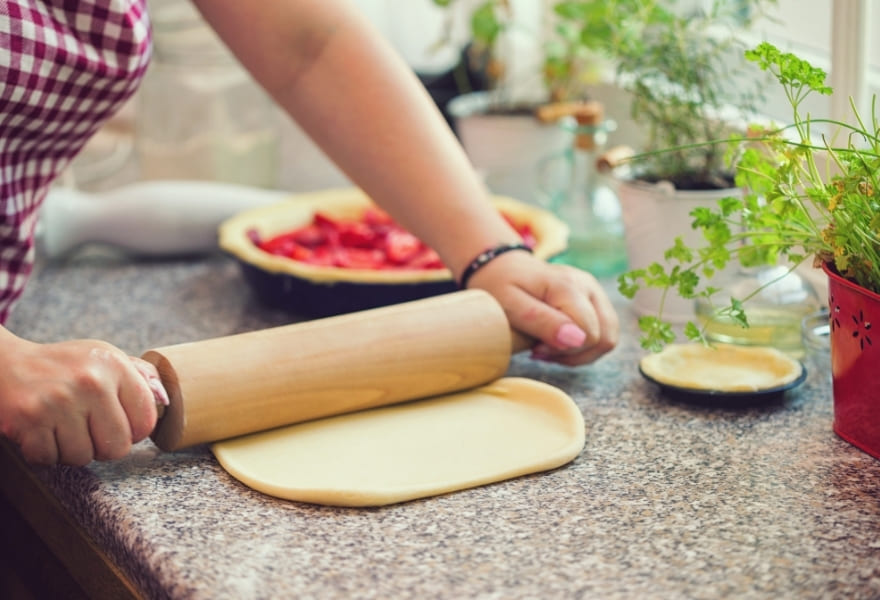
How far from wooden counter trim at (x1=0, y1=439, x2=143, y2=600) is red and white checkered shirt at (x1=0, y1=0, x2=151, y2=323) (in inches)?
5.8

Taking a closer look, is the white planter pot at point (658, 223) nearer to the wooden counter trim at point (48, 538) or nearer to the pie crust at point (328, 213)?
the pie crust at point (328, 213)

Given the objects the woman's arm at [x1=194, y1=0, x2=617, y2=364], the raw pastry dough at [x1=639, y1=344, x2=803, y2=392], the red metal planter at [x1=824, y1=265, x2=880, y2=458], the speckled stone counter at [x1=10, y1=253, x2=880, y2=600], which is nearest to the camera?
the speckled stone counter at [x1=10, y1=253, x2=880, y2=600]

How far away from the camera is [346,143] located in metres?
1.05

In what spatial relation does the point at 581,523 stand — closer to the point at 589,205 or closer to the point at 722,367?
the point at 722,367

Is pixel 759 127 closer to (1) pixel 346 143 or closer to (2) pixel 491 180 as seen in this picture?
(1) pixel 346 143

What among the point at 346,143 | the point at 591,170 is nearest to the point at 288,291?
the point at 346,143

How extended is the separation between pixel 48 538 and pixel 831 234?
0.67 meters

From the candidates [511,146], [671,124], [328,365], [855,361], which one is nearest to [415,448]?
[328,365]

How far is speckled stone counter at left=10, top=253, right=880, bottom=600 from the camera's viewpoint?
657 mm

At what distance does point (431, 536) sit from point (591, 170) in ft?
2.48

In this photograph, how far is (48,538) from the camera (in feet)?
3.02

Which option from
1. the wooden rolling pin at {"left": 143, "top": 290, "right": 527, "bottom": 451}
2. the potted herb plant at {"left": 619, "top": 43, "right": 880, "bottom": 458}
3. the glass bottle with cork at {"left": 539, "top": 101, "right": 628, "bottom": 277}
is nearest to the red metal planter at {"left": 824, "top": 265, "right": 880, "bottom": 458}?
the potted herb plant at {"left": 619, "top": 43, "right": 880, "bottom": 458}

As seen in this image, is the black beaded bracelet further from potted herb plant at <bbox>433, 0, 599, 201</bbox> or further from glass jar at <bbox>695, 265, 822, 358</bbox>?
potted herb plant at <bbox>433, 0, 599, 201</bbox>

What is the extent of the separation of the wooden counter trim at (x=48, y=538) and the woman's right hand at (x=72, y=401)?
0.09m
